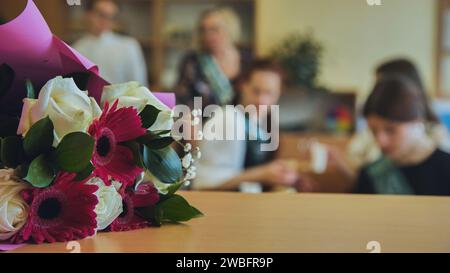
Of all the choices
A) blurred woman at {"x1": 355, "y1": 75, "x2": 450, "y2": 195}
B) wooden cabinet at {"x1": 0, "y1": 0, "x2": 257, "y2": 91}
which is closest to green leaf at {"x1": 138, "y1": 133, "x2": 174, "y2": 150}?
blurred woman at {"x1": 355, "y1": 75, "x2": 450, "y2": 195}

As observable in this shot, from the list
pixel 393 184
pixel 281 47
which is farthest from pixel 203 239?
pixel 281 47

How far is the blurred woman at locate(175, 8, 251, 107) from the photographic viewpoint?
2625 millimetres

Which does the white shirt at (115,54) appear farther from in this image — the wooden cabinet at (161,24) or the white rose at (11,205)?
the white rose at (11,205)

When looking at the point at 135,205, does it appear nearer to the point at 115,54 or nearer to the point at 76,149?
the point at 76,149

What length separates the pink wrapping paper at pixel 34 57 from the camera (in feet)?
1.61

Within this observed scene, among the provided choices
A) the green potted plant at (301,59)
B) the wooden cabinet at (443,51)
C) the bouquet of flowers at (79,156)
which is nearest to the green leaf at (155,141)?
the bouquet of flowers at (79,156)

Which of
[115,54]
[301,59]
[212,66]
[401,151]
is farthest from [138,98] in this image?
[301,59]

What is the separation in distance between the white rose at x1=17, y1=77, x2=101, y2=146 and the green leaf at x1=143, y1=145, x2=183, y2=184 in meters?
0.07

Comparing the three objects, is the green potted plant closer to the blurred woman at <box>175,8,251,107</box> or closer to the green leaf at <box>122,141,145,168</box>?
the blurred woman at <box>175,8,251,107</box>

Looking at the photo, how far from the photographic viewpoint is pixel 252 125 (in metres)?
2.01

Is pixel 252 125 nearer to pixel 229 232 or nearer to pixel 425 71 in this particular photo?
pixel 229 232

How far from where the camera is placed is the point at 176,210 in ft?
1.86

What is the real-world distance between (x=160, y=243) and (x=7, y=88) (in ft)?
0.58

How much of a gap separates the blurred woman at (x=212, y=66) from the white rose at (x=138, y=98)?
6.04 feet
